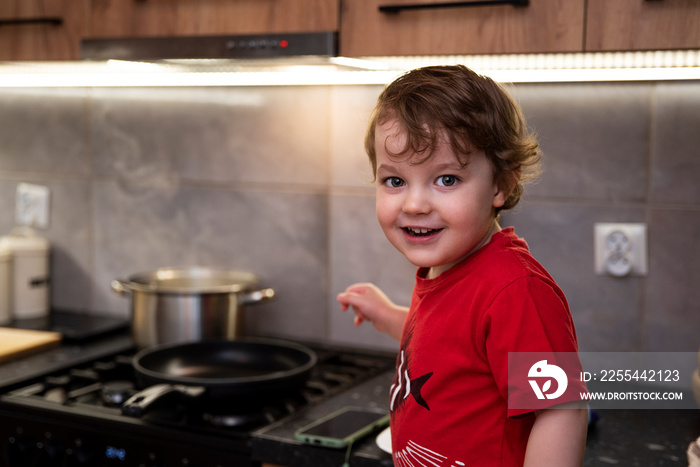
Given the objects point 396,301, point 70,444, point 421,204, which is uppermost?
point 421,204

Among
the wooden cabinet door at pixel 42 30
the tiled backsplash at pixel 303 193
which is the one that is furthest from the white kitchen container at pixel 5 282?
the wooden cabinet door at pixel 42 30

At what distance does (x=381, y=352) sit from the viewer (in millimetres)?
1737

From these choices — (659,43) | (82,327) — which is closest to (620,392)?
(659,43)

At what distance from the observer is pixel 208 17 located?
1.44 meters

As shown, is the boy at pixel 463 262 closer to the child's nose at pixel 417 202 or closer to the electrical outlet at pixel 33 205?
the child's nose at pixel 417 202

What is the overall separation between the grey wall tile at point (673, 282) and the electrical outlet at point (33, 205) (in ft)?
5.16

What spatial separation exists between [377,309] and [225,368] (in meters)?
0.52

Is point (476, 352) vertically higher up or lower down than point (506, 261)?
lower down

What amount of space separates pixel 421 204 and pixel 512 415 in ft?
0.85

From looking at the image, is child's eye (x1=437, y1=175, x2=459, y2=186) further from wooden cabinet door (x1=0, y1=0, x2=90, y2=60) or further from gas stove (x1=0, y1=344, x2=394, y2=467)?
wooden cabinet door (x1=0, y1=0, x2=90, y2=60)

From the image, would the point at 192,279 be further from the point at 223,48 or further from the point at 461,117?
the point at 461,117

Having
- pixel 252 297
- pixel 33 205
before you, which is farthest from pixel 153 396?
pixel 33 205

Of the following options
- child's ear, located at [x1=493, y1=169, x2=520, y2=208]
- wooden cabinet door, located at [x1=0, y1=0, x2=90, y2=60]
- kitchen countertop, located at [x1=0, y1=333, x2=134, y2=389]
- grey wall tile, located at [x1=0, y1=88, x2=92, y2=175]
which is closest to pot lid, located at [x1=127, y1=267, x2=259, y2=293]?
kitchen countertop, located at [x1=0, y1=333, x2=134, y2=389]

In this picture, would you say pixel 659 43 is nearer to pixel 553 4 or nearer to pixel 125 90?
pixel 553 4
